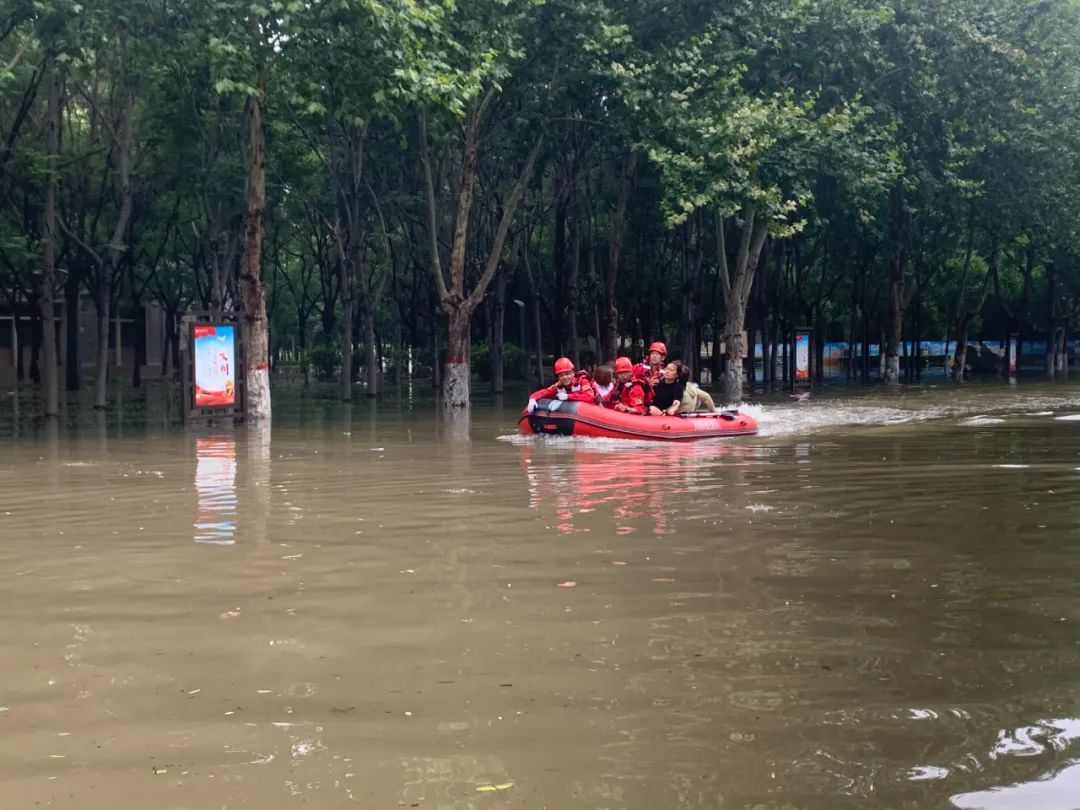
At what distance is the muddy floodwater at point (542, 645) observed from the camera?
187 inches

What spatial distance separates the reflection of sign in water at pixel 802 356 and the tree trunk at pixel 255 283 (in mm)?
21235

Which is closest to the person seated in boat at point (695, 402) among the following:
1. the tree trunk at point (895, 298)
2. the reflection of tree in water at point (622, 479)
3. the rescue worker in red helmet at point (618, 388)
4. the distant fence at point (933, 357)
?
the rescue worker in red helmet at point (618, 388)

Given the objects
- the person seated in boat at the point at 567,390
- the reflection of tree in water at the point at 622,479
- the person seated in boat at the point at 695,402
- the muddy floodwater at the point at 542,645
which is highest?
the person seated in boat at the point at 567,390

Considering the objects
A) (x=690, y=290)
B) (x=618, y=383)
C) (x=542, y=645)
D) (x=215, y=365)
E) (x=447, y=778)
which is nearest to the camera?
(x=447, y=778)

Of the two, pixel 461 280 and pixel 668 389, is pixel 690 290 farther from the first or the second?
pixel 668 389

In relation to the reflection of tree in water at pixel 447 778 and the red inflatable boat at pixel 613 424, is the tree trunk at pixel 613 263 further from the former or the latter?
the reflection of tree in water at pixel 447 778

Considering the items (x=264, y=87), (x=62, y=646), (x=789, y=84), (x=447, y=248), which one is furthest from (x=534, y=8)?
(x=62, y=646)

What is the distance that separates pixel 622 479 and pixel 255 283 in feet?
37.9

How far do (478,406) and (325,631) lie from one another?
26.4 m

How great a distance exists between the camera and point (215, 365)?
24.5m

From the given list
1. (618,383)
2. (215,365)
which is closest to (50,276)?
(215,365)

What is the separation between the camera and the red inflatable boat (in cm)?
2017

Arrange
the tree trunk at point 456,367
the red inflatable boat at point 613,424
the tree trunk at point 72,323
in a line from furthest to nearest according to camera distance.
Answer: the tree trunk at point 72,323 < the tree trunk at point 456,367 < the red inflatable boat at point 613,424

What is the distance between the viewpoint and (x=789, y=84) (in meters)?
33.8
